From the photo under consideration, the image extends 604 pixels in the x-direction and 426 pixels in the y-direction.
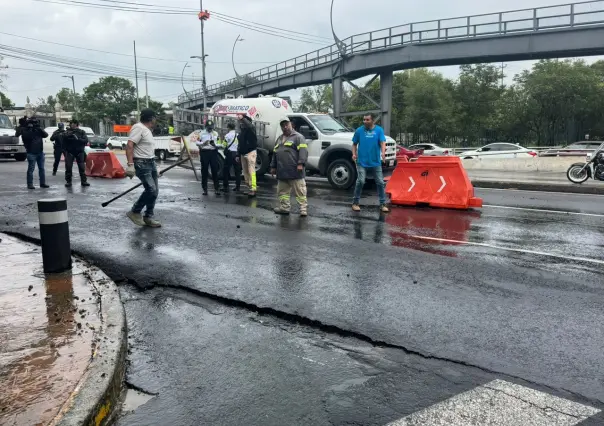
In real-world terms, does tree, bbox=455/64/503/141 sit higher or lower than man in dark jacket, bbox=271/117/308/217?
higher

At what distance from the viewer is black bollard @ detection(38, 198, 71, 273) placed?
544 centimetres

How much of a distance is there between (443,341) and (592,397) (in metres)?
1.07

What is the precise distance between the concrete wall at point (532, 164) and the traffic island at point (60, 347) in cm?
1973

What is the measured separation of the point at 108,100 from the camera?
84.2 meters

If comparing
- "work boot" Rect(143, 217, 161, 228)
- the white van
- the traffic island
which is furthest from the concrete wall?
the traffic island

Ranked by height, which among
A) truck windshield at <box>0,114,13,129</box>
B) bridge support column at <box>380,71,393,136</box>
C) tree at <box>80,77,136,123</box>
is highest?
tree at <box>80,77,136,123</box>

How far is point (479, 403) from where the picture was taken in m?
3.01

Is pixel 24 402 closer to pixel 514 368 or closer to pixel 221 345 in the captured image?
pixel 221 345

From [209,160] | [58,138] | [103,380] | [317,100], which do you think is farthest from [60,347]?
[317,100]

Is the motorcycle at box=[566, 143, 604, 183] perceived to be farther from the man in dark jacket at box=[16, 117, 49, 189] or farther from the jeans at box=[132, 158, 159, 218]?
the man in dark jacket at box=[16, 117, 49, 189]

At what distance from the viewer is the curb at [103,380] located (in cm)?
278

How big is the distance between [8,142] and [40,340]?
77.7 feet

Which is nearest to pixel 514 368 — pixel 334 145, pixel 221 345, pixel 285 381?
pixel 285 381

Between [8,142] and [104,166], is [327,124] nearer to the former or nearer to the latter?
[104,166]
